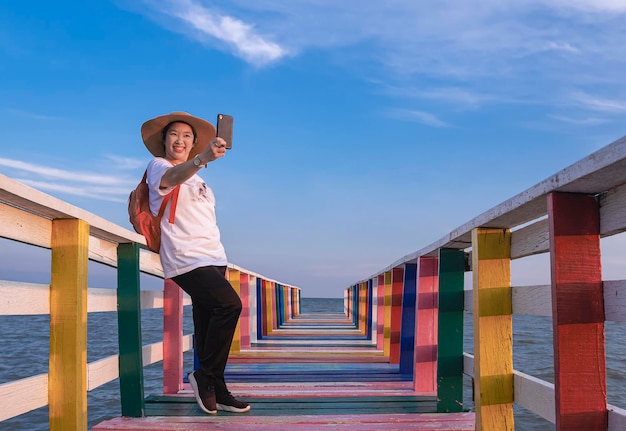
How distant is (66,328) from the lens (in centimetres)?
263

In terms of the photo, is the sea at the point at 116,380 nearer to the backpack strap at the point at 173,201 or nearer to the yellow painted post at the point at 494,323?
the yellow painted post at the point at 494,323

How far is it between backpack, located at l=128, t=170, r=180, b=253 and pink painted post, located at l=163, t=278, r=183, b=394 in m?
0.87

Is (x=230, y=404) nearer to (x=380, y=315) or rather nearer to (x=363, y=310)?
(x=380, y=315)

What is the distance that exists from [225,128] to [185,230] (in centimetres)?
66

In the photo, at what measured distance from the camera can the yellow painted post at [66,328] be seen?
261cm

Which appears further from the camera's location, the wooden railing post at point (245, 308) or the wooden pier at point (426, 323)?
the wooden railing post at point (245, 308)

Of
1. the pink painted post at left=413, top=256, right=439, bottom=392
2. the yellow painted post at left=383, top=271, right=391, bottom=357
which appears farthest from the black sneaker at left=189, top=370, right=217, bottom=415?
the yellow painted post at left=383, top=271, right=391, bottom=357

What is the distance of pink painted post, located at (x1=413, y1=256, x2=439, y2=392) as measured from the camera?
4.06 m

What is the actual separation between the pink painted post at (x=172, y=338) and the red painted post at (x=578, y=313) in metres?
2.67

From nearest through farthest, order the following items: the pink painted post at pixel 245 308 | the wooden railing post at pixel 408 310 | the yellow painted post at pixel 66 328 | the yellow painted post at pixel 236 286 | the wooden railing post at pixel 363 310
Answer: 1. the yellow painted post at pixel 66 328
2. the wooden railing post at pixel 408 310
3. the yellow painted post at pixel 236 286
4. the pink painted post at pixel 245 308
5. the wooden railing post at pixel 363 310

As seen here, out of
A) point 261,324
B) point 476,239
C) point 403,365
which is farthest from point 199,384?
point 261,324

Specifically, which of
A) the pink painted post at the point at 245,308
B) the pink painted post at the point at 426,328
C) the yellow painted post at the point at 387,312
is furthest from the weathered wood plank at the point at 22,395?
the pink painted post at the point at 245,308

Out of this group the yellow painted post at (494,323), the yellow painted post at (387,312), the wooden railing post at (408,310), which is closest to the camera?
the yellow painted post at (494,323)

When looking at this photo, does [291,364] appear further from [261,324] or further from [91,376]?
[261,324]
